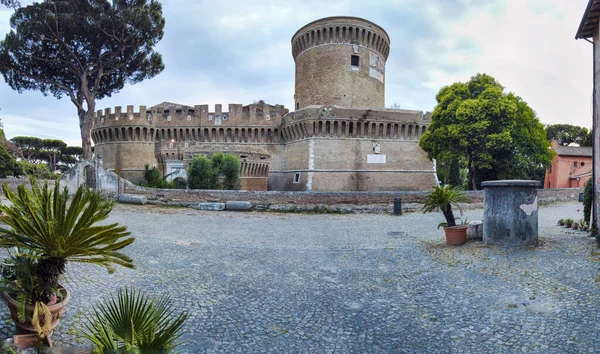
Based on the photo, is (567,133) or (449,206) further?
(567,133)

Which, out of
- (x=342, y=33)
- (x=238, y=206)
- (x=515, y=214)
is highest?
(x=342, y=33)

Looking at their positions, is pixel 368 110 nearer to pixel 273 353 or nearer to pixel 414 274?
pixel 414 274

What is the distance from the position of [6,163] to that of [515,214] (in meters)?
38.5

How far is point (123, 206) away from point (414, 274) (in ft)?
51.2

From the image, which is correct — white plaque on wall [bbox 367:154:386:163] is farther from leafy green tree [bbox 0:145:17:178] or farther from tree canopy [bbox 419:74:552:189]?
leafy green tree [bbox 0:145:17:178]

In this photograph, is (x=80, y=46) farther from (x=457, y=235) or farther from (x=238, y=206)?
(x=457, y=235)

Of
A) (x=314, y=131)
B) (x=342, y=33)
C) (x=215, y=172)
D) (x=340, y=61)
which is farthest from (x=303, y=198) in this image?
(x=342, y=33)

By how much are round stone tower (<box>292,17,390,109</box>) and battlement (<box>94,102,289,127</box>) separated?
3220mm

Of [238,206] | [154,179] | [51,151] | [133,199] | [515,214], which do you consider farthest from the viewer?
[51,151]

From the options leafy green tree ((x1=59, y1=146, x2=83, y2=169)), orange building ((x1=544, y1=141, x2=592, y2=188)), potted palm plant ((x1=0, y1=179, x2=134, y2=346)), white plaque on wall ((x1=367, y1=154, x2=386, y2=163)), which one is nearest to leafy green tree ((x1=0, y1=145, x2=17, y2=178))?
leafy green tree ((x1=59, y1=146, x2=83, y2=169))

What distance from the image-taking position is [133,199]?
17.6 m

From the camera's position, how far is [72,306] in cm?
394

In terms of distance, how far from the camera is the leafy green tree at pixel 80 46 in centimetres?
2023

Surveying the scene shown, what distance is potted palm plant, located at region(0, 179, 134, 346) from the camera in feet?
9.02
